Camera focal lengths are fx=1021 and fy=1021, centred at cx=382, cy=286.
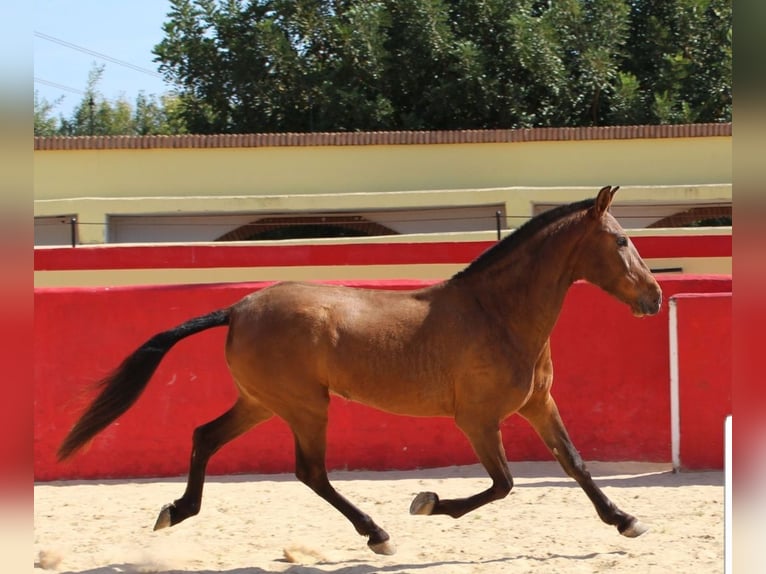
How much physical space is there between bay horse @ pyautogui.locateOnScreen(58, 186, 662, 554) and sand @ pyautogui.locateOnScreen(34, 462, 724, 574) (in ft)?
0.88

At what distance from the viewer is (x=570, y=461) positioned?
5465 mm

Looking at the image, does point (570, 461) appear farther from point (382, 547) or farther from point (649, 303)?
point (382, 547)

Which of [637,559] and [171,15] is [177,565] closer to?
[637,559]

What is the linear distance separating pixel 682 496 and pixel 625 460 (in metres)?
0.99

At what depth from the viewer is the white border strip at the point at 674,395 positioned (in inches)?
296

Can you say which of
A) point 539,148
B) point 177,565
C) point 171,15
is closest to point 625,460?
point 177,565

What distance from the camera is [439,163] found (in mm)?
17172

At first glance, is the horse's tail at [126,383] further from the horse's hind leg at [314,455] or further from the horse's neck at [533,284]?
the horse's neck at [533,284]

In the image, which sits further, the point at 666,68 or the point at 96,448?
the point at 666,68

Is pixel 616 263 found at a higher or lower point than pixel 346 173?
lower

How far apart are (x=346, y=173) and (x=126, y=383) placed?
11.9m

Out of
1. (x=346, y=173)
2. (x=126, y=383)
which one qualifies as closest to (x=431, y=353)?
(x=126, y=383)

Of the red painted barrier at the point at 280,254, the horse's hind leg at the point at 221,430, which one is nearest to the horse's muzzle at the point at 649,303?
the horse's hind leg at the point at 221,430

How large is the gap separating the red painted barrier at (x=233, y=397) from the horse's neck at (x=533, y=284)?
2.16 meters
